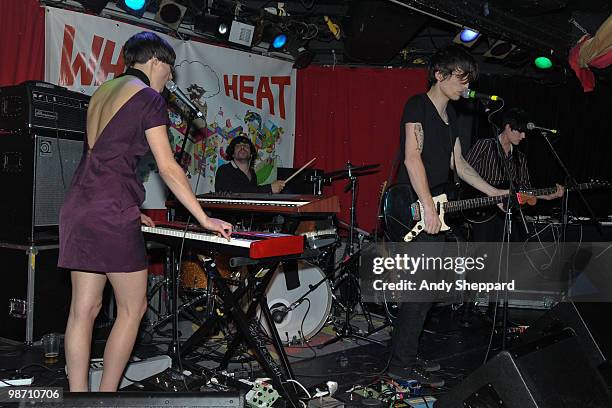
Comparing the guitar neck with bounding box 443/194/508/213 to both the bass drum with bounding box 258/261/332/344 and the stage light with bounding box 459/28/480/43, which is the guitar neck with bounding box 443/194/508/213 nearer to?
the bass drum with bounding box 258/261/332/344

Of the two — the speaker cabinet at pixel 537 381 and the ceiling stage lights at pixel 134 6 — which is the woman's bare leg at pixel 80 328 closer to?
the speaker cabinet at pixel 537 381

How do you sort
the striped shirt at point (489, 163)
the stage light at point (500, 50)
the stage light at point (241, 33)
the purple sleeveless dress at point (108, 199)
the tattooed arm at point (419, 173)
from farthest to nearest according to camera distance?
the stage light at point (500, 50) → the stage light at point (241, 33) → the striped shirt at point (489, 163) → the tattooed arm at point (419, 173) → the purple sleeveless dress at point (108, 199)

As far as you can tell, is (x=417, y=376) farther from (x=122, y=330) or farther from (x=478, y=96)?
(x=122, y=330)

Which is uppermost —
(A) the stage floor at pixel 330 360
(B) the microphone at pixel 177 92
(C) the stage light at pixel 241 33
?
(C) the stage light at pixel 241 33

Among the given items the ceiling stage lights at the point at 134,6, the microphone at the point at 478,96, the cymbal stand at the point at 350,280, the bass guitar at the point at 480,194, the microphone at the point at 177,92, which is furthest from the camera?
the ceiling stage lights at the point at 134,6

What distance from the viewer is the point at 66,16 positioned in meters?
5.06

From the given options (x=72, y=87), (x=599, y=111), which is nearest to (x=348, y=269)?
(x=72, y=87)

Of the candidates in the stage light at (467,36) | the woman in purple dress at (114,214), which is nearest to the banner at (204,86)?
the stage light at (467,36)

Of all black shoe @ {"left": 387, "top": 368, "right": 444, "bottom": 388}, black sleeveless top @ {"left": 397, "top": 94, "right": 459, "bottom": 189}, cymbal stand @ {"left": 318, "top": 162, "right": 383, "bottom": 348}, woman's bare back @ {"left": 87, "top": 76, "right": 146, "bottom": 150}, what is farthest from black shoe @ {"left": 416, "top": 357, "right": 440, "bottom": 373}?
woman's bare back @ {"left": 87, "top": 76, "right": 146, "bottom": 150}

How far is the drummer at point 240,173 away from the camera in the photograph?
584 cm

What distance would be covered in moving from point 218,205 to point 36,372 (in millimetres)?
1468

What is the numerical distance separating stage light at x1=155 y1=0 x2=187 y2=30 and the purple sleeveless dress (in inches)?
129

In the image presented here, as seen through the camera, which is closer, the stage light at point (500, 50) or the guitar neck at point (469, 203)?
the guitar neck at point (469, 203)

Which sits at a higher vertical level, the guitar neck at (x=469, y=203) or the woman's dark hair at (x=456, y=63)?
the woman's dark hair at (x=456, y=63)
